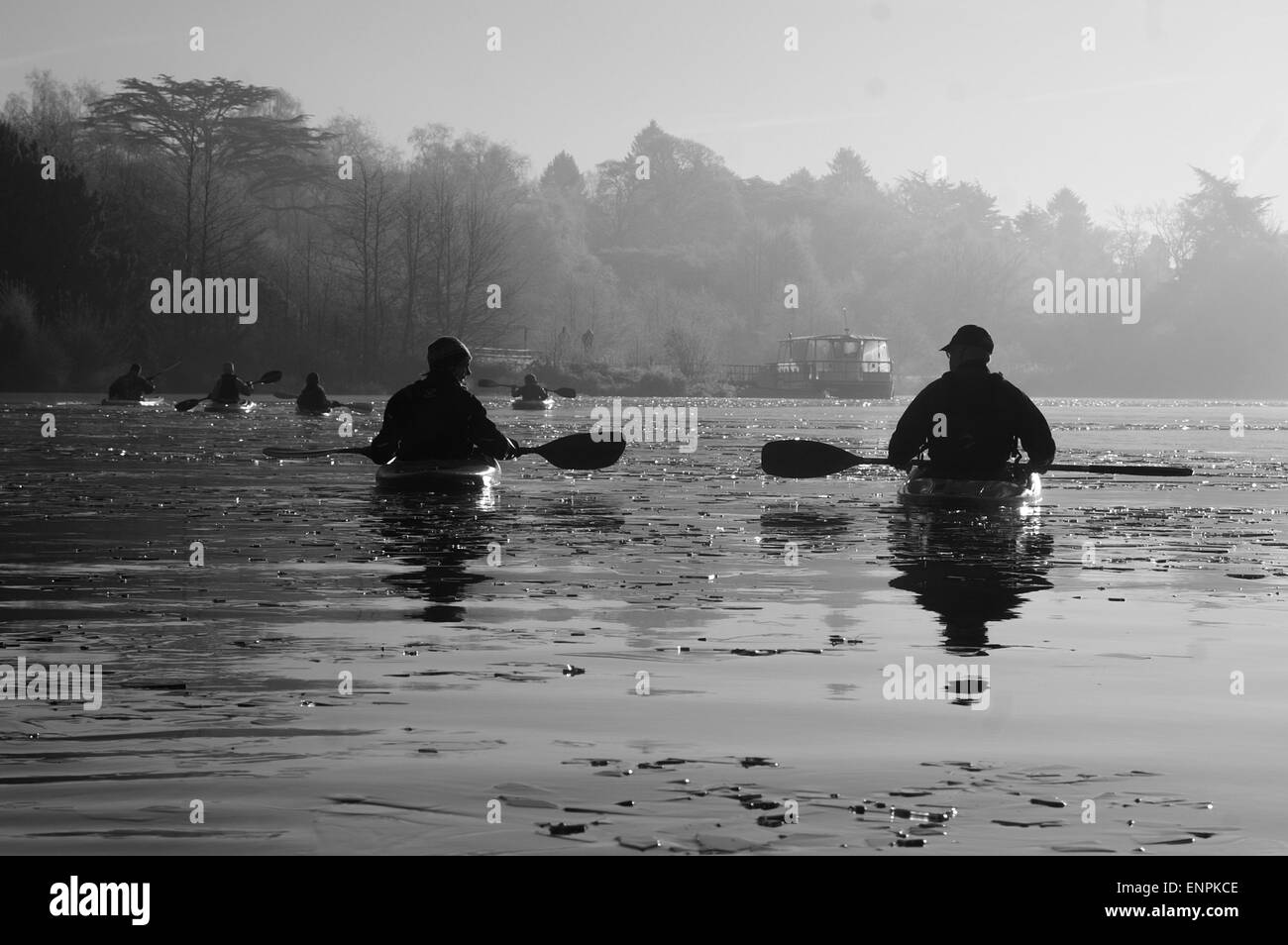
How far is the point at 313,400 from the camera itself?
41.8m

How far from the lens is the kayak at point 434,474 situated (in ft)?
60.2

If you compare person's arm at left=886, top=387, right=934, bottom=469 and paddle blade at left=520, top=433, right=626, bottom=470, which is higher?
person's arm at left=886, top=387, right=934, bottom=469

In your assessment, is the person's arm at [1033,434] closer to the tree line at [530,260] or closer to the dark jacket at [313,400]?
the dark jacket at [313,400]

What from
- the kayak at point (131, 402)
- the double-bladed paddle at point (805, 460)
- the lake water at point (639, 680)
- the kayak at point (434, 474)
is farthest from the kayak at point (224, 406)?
the double-bladed paddle at point (805, 460)

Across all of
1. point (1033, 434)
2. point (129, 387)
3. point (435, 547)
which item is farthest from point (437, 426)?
point (129, 387)

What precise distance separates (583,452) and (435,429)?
2870 millimetres

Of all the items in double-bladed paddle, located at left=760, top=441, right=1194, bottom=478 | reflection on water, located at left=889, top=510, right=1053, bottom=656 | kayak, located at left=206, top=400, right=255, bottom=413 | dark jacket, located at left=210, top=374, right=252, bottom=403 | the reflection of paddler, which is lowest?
reflection on water, located at left=889, top=510, right=1053, bottom=656

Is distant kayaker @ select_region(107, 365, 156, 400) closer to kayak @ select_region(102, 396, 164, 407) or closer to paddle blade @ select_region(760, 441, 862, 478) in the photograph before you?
kayak @ select_region(102, 396, 164, 407)

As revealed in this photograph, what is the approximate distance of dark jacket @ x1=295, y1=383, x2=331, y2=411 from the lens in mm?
41406

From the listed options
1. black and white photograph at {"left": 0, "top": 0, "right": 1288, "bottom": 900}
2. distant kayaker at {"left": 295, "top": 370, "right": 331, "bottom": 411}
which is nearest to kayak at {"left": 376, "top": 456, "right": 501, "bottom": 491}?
black and white photograph at {"left": 0, "top": 0, "right": 1288, "bottom": 900}

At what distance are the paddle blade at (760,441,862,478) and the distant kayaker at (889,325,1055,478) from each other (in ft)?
7.51

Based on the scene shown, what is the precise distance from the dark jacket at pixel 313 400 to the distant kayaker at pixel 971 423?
26.6 m

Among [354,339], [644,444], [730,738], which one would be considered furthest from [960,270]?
[730,738]
